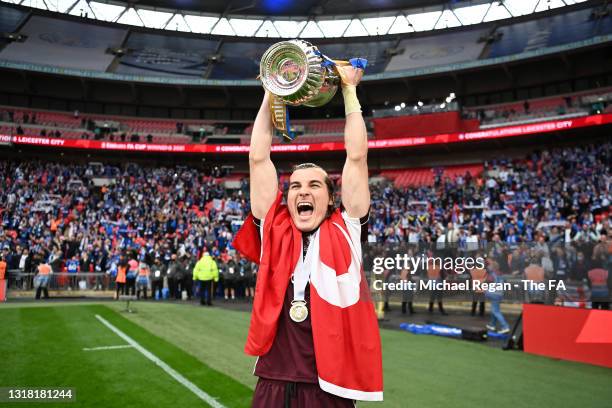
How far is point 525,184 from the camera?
28266 mm

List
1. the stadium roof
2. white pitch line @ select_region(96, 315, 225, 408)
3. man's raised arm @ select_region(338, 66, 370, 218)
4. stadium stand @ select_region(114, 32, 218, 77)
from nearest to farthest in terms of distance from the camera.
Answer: man's raised arm @ select_region(338, 66, 370, 218), white pitch line @ select_region(96, 315, 225, 408), stadium stand @ select_region(114, 32, 218, 77), the stadium roof

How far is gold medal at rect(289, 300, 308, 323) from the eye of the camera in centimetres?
262

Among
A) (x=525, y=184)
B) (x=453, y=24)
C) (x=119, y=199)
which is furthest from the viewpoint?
(x=453, y=24)

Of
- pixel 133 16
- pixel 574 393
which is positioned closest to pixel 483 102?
pixel 133 16

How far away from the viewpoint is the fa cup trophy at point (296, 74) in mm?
2816

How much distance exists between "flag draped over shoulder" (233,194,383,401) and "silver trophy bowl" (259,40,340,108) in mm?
686

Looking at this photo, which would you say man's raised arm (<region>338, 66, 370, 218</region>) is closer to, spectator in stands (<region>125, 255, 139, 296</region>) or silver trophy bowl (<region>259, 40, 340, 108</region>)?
silver trophy bowl (<region>259, 40, 340, 108</region>)

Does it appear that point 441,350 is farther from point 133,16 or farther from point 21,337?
point 133,16

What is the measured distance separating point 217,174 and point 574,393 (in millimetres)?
34884

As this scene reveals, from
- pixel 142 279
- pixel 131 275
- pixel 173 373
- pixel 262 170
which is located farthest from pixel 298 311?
pixel 142 279

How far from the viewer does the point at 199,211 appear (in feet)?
106

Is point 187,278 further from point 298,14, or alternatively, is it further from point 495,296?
point 298,14

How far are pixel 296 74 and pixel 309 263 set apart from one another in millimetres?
1101

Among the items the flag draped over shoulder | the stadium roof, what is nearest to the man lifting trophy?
the flag draped over shoulder
